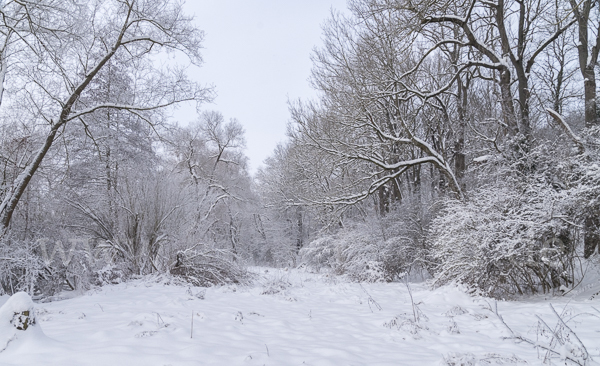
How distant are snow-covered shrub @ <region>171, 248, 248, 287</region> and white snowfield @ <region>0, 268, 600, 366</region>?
6.44 feet

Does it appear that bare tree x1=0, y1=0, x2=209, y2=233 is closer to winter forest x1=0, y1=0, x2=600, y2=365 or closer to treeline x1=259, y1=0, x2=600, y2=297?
winter forest x1=0, y1=0, x2=600, y2=365

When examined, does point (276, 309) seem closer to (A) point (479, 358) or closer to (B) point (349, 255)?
(A) point (479, 358)

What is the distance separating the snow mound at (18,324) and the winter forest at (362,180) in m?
0.03

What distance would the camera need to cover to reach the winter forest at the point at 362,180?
5.46 metres

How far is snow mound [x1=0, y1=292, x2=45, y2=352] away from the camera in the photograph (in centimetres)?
264

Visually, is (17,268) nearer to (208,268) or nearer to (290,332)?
(208,268)

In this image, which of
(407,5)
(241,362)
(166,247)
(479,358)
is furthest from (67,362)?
(407,5)

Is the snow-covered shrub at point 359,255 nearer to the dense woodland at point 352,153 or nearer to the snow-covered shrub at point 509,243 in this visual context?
the dense woodland at point 352,153

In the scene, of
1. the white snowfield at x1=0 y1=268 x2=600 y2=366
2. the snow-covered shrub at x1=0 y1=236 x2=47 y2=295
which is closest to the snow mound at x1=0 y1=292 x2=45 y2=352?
the white snowfield at x1=0 y1=268 x2=600 y2=366

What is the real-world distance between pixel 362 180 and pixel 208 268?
506 cm

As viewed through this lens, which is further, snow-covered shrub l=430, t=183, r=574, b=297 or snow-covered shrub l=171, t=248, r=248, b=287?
snow-covered shrub l=171, t=248, r=248, b=287

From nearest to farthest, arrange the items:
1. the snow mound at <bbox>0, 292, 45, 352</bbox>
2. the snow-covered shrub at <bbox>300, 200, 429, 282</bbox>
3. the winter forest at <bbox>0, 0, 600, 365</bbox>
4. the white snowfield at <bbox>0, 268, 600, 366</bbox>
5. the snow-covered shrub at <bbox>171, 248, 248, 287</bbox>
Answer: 1. the snow mound at <bbox>0, 292, 45, 352</bbox>
2. the white snowfield at <bbox>0, 268, 600, 366</bbox>
3. the winter forest at <bbox>0, 0, 600, 365</bbox>
4. the snow-covered shrub at <bbox>171, 248, 248, 287</bbox>
5. the snow-covered shrub at <bbox>300, 200, 429, 282</bbox>

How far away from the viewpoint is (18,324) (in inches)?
107

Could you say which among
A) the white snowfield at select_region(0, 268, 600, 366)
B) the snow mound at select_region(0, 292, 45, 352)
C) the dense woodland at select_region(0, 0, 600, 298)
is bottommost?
the white snowfield at select_region(0, 268, 600, 366)
